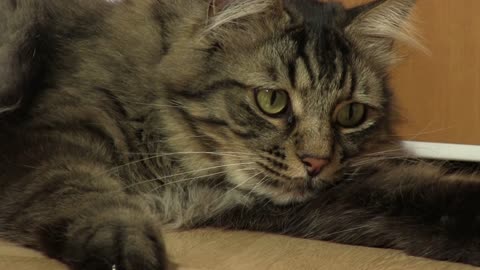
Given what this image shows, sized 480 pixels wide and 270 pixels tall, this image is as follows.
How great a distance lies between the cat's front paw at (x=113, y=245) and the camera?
3.37 ft

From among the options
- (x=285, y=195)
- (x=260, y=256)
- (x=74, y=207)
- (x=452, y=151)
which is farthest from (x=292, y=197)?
(x=452, y=151)

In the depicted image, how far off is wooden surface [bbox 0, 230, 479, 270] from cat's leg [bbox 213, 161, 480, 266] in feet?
0.08

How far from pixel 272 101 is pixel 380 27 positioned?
0.39 meters

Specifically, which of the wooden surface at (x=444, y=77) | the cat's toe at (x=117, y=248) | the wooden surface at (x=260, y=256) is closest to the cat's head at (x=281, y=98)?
the wooden surface at (x=260, y=256)

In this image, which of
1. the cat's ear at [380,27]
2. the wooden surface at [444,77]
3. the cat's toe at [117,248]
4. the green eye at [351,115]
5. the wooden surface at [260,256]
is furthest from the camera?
the wooden surface at [444,77]

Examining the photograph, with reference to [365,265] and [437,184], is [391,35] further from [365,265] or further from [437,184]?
[365,265]

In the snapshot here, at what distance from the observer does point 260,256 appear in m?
1.29

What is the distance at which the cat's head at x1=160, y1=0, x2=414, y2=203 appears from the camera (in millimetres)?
1373

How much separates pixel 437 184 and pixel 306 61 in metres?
0.37

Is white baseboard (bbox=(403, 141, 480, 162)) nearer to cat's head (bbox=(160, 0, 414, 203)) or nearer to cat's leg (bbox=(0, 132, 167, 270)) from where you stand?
cat's head (bbox=(160, 0, 414, 203))

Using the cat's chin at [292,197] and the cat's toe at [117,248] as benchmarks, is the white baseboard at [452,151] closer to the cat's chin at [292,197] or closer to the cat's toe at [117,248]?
the cat's chin at [292,197]

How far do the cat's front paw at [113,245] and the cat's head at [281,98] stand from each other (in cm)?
32

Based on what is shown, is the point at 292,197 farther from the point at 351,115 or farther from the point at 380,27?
the point at 380,27

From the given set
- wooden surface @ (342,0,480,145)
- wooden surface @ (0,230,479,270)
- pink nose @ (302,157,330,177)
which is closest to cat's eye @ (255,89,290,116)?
pink nose @ (302,157,330,177)
